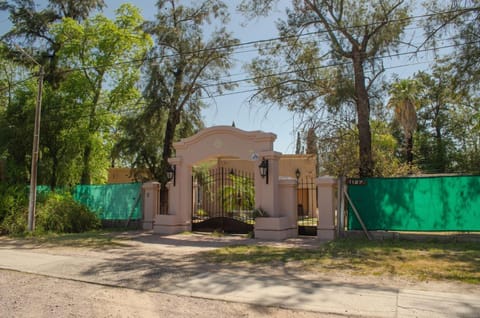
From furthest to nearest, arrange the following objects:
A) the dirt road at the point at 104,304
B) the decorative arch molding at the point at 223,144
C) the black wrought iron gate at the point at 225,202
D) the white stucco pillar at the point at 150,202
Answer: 1. the white stucco pillar at the point at 150,202
2. the black wrought iron gate at the point at 225,202
3. the decorative arch molding at the point at 223,144
4. the dirt road at the point at 104,304

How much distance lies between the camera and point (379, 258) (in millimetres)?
10109

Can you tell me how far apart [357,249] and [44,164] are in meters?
18.9

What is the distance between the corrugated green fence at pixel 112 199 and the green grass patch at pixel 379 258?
764cm

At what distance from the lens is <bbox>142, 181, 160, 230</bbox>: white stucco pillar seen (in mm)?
17922

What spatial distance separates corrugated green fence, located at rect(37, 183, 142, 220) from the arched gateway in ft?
6.31

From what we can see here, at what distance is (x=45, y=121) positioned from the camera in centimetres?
2202

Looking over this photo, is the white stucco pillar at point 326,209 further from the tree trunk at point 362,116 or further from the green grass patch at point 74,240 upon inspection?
the green grass patch at point 74,240

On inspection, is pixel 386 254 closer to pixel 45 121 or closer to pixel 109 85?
pixel 45 121

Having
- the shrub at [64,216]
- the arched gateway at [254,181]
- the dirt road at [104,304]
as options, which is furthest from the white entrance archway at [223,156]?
the dirt road at [104,304]

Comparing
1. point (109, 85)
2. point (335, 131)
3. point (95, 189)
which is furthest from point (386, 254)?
point (109, 85)

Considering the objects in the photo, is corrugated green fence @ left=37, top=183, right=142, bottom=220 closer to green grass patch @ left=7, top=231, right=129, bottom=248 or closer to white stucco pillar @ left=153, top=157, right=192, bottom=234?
green grass patch @ left=7, top=231, right=129, bottom=248

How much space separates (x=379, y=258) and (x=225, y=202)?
1152 cm

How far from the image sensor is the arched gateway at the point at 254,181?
14734 mm

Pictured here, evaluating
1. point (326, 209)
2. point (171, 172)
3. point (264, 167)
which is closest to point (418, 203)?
point (326, 209)
